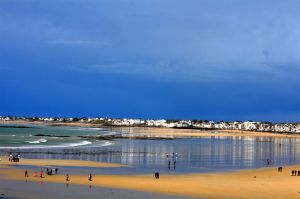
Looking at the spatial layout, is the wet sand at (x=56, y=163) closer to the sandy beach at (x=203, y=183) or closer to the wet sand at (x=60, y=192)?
the sandy beach at (x=203, y=183)

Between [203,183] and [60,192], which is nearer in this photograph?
[60,192]

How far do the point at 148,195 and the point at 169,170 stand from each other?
19.1 meters

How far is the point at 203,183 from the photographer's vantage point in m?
41.2

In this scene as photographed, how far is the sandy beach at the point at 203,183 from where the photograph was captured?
35719 millimetres

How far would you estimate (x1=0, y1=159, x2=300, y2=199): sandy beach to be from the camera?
3572 centimetres

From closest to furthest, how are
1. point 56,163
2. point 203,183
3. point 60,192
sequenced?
point 60,192 → point 203,183 → point 56,163

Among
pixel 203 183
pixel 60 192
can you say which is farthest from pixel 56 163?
pixel 60 192

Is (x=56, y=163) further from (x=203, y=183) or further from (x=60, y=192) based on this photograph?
(x=60, y=192)

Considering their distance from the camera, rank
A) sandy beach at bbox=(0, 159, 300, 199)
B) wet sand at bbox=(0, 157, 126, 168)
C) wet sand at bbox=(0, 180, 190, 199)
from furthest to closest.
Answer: wet sand at bbox=(0, 157, 126, 168), sandy beach at bbox=(0, 159, 300, 199), wet sand at bbox=(0, 180, 190, 199)

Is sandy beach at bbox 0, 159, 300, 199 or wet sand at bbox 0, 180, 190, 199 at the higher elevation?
sandy beach at bbox 0, 159, 300, 199

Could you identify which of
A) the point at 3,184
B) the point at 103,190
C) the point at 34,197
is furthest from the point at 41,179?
the point at 34,197

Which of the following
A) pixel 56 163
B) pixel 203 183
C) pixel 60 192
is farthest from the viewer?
pixel 56 163

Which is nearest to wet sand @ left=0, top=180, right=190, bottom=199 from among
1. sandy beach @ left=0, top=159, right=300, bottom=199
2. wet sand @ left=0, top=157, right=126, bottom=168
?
sandy beach @ left=0, top=159, right=300, bottom=199

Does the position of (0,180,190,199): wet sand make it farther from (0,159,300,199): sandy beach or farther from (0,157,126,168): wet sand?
(0,157,126,168): wet sand
